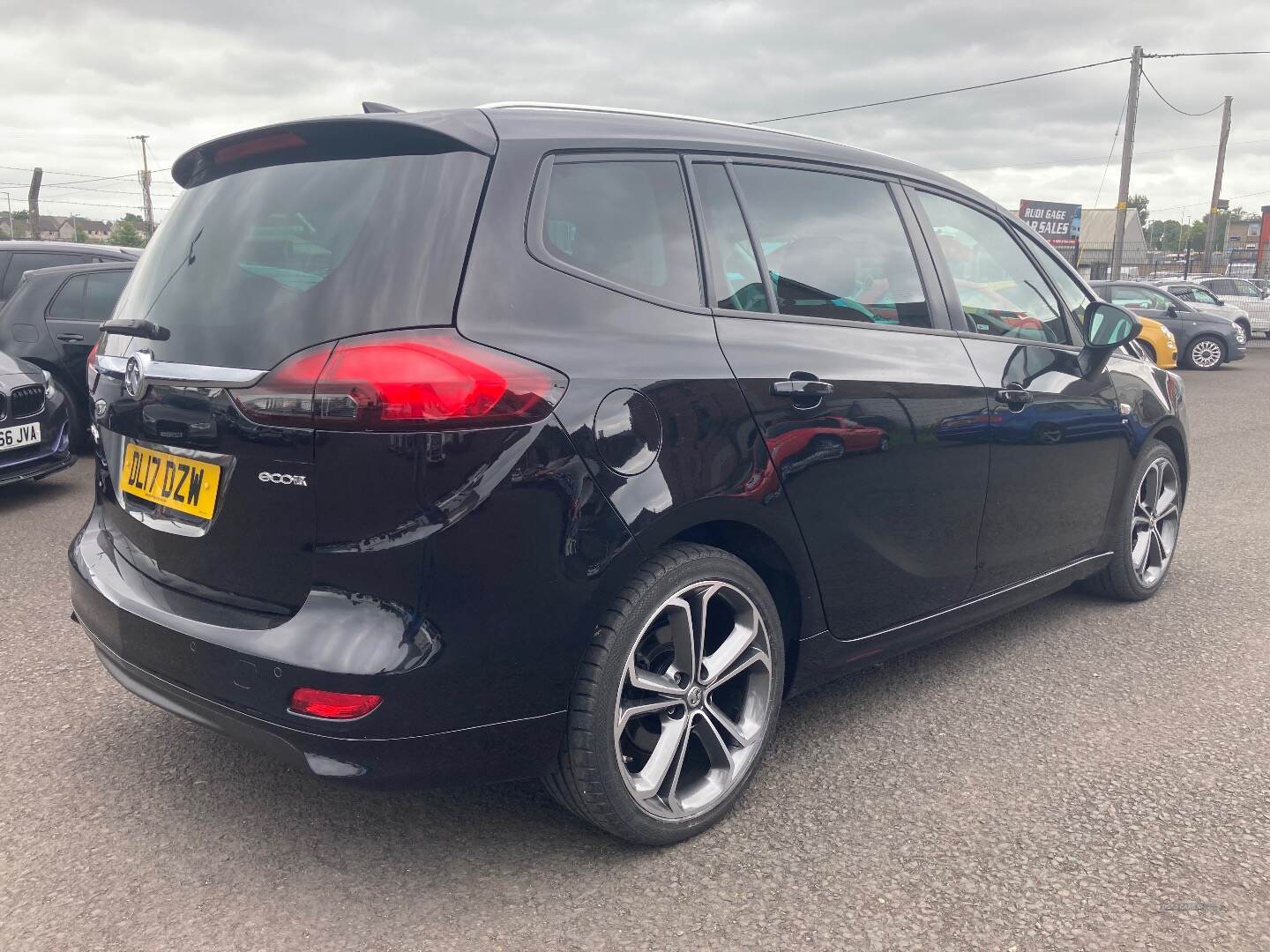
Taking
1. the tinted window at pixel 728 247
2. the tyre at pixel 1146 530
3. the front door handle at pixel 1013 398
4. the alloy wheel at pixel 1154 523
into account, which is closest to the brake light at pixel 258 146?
the tinted window at pixel 728 247

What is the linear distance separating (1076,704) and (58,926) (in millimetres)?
2904

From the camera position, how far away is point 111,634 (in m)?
2.55

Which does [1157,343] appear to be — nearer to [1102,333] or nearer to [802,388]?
[1102,333]

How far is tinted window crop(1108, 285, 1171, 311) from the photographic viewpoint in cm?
1878

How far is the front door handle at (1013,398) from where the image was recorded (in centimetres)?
342

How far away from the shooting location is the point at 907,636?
3234 millimetres

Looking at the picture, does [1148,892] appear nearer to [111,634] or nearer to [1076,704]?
[1076,704]

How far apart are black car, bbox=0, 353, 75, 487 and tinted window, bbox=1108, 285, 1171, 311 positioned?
17.2 metres

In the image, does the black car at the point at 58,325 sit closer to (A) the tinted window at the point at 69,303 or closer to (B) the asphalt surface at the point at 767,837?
(A) the tinted window at the point at 69,303

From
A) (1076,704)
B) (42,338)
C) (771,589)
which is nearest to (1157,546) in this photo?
(1076,704)

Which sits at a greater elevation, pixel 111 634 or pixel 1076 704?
pixel 111 634

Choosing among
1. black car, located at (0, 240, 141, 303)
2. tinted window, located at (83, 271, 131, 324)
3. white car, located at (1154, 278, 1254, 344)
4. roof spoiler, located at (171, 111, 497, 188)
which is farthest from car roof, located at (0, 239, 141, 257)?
white car, located at (1154, 278, 1254, 344)

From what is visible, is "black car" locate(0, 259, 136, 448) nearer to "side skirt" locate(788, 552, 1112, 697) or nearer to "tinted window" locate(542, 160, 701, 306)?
"tinted window" locate(542, 160, 701, 306)

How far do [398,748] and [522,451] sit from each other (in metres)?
0.65
